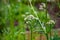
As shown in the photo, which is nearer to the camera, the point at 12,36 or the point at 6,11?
the point at 12,36

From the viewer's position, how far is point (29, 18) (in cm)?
152

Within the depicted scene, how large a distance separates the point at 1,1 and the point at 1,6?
0.05 meters

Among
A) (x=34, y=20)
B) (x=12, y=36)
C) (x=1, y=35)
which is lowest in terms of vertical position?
(x=1, y=35)

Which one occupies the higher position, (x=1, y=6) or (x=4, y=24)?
(x=1, y=6)

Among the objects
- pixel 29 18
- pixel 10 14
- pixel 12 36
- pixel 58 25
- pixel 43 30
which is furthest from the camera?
pixel 58 25

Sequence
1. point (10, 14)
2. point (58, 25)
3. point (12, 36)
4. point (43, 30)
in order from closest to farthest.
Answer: point (43, 30) < point (12, 36) < point (10, 14) < point (58, 25)

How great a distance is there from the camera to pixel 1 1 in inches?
103

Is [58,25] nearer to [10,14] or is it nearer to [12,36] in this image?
[10,14]

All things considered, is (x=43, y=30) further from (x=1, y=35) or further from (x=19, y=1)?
(x=19, y=1)

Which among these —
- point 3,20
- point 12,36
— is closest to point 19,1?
point 3,20

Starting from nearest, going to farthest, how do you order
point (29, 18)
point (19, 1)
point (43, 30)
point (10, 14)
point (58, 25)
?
1. point (29, 18)
2. point (43, 30)
3. point (10, 14)
4. point (19, 1)
5. point (58, 25)

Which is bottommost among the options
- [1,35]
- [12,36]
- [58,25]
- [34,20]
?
[58,25]

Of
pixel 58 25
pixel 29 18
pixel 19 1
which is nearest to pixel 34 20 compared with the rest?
pixel 29 18

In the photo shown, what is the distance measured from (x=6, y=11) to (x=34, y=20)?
1104mm
